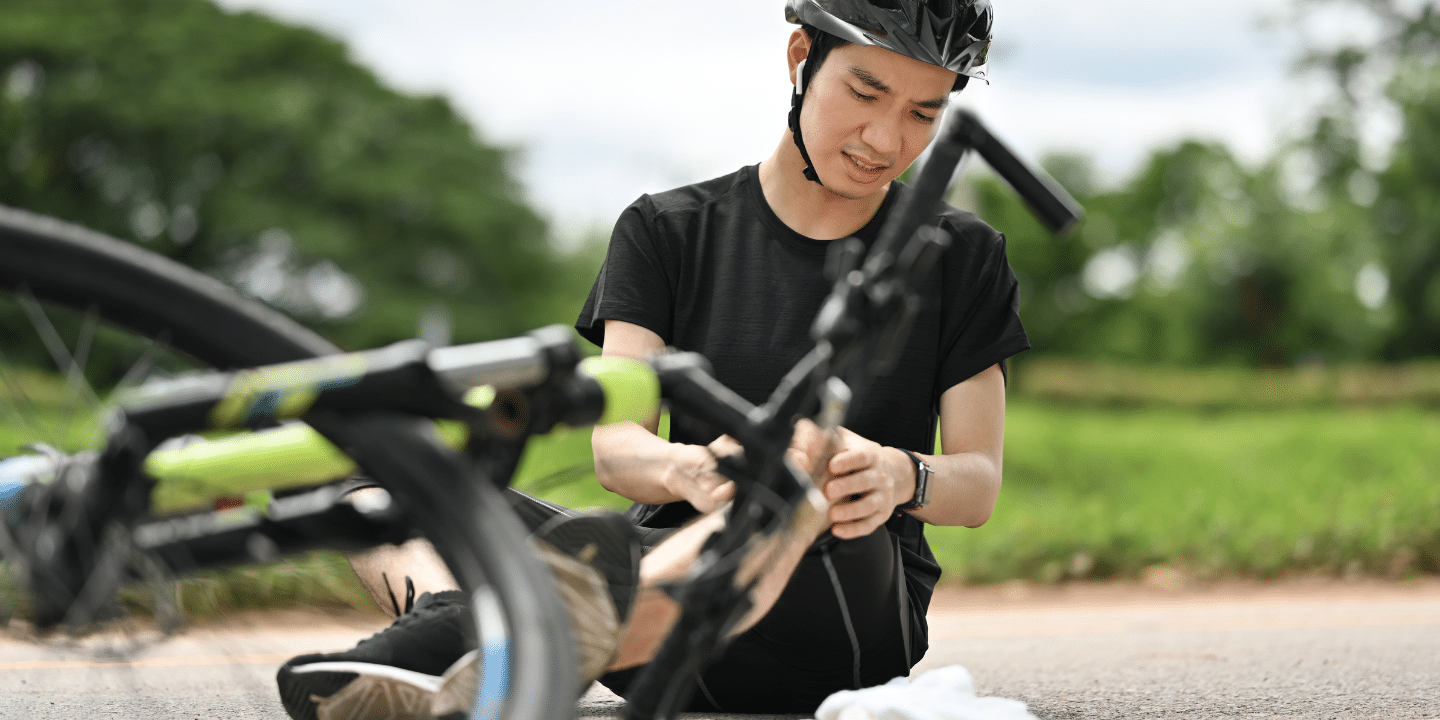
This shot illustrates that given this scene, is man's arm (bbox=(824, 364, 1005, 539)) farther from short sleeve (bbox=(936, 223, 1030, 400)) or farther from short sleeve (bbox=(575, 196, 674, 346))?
short sleeve (bbox=(575, 196, 674, 346))

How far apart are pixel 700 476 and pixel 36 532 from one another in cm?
88

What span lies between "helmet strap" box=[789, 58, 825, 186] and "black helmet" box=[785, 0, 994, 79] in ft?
0.52

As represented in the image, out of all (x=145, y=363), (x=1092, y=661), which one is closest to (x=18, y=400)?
(x=145, y=363)

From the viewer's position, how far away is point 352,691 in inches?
69.4

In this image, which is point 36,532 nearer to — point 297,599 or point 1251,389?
point 297,599

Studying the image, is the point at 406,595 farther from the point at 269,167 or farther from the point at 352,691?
the point at 269,167

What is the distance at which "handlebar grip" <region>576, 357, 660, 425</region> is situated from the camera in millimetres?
1229

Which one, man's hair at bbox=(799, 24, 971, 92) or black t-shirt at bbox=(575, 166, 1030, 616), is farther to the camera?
black t-shirt at bbox=(575, 166, 1030, 616)

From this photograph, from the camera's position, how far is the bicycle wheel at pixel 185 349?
41.3 inches

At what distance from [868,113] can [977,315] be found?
47cm

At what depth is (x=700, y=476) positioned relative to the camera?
1.79 metres

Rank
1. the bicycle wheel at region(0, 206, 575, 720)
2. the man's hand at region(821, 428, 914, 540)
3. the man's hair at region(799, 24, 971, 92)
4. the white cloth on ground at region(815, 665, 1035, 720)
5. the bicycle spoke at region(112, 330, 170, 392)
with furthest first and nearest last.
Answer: the man's hair at region(799, 24, 971, 92) < the white cloth on ground at region(815, 665, 1035, 720) < the man's hand at region(821, 428, 914, 540) < the bicycle spoke at region(112, 330, 170, 392) < the bicycle wheel at region(0, 206, 575, 720)

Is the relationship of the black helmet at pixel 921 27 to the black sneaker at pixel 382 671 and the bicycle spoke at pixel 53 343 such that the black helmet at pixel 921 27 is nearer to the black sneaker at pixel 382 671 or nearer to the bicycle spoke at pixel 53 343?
the black sneaker at pixel 382 671

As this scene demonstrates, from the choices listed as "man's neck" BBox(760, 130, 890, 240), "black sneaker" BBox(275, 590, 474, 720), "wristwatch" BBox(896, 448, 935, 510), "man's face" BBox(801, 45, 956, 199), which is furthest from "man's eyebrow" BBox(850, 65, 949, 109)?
"black sneaker" BBox(275, 590, 474, 720)
